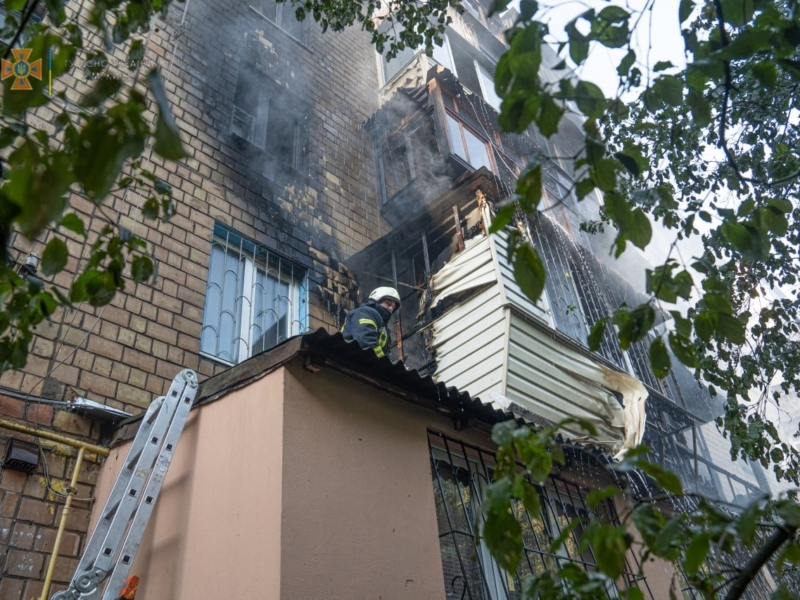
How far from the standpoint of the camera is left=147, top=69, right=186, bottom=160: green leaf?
1.24m

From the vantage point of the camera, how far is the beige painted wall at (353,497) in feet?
11.8

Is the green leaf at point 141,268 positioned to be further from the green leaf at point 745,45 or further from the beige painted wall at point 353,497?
the green leaf at point 745,45

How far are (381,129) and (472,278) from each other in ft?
14.3

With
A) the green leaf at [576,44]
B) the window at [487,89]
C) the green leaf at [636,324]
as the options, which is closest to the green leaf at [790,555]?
the green leaf at [636,324]

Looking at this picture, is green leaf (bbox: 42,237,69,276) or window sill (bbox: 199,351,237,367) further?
window sill (bbox: 199,351,237,367)

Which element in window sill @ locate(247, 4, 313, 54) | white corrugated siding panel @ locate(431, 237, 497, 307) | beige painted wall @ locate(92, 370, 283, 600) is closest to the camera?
beige painted wall @ locate(92, 370, 283, 600)

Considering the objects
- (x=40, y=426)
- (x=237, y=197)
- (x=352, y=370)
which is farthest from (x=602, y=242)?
(x=40, y=426)

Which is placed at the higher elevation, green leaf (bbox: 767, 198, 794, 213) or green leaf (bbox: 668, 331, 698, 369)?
green leaf (bbox: 767, 198, 794, 213)

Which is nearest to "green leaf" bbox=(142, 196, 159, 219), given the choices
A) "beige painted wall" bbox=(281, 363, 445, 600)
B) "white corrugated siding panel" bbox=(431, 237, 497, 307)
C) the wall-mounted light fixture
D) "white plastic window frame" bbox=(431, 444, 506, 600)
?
"beige painted wall" bbox=(281, 363, 445, 600)

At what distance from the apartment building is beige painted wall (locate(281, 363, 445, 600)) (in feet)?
0.12

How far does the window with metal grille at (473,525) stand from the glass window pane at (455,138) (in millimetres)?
4931

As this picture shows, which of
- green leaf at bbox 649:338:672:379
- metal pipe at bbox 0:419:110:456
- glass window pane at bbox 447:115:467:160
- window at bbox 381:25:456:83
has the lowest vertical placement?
green leaf at bbox 649:338:672:379

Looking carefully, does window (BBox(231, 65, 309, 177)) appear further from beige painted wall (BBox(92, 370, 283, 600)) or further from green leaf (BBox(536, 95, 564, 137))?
green leaf (BBox(536, 95, 564, 137))

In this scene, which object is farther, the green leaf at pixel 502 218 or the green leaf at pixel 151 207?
the green leaf at pixel 151 207
